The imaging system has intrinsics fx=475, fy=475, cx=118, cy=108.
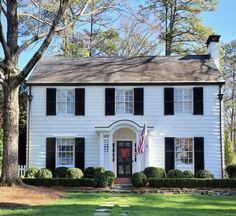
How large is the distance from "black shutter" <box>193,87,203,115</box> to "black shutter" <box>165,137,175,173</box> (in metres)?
2.00

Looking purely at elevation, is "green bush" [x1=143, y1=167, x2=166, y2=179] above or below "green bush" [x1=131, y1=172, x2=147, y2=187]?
above

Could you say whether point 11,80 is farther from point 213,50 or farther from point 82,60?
point 213,50

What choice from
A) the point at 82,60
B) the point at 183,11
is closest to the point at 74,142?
the point at 82,60

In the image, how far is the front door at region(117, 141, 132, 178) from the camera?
2610 cm

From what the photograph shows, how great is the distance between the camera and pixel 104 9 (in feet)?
69.3

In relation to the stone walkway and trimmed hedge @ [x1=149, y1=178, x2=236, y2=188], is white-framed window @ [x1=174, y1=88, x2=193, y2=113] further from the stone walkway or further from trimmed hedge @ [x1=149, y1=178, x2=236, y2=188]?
the stone walkway

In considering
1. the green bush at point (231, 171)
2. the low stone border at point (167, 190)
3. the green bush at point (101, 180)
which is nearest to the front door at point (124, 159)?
the low stone border at point (167, 190)

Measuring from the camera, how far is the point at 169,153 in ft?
84.0

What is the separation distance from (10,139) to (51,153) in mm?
7776

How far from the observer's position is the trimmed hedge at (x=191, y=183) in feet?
72.3

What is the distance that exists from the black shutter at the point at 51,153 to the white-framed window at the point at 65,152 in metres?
0.24

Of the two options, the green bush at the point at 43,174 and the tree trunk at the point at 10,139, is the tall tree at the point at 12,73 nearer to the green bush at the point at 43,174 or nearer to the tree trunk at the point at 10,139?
the tree trunk at the point at 10,139

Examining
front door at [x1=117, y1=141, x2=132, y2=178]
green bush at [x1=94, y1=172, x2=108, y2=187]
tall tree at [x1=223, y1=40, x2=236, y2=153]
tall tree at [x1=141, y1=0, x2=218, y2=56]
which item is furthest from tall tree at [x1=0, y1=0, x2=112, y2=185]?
tall tree at [x1=223, y1=40, x2=236, y2=153]

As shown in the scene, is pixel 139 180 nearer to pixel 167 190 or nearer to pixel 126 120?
pixel 167 190
